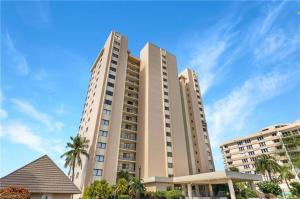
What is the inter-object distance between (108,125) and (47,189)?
80.6 feet

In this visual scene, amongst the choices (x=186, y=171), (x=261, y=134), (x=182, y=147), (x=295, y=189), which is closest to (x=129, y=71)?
(x=182, y=147)

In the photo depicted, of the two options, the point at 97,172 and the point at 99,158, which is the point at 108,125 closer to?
the point at 99,158

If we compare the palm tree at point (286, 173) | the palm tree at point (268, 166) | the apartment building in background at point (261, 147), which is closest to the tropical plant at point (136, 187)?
the palm tree at point (268, 166)

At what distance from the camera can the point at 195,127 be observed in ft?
242

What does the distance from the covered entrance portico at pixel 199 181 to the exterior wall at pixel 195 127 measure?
10.9 m

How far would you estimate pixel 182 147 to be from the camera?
59812 mm

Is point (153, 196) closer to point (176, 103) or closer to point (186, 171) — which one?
point (186, 171)

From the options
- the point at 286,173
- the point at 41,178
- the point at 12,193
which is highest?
the point at 286,173

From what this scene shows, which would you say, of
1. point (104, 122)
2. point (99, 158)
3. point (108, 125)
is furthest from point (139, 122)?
point (99, 158)

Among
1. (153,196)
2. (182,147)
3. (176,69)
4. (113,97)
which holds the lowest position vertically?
(153,196)

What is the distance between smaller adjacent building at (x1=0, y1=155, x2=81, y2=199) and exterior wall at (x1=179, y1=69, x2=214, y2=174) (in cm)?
4206

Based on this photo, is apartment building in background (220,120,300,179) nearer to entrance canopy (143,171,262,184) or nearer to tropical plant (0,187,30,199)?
entrance canopy (143,171,262,184)

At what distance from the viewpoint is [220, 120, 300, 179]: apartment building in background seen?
82.2m

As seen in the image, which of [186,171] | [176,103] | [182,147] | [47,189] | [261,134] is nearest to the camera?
[47,189]
